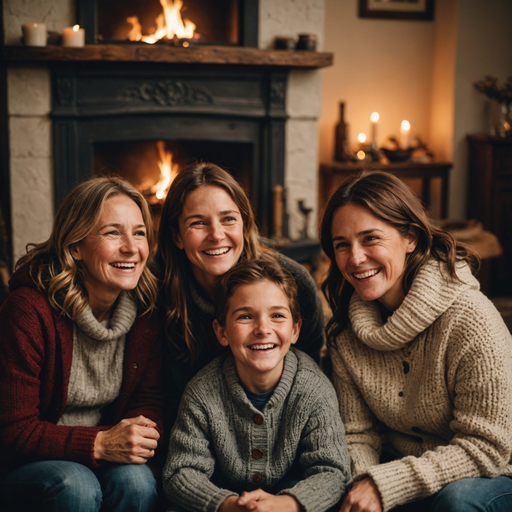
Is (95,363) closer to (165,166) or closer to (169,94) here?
(169,94)

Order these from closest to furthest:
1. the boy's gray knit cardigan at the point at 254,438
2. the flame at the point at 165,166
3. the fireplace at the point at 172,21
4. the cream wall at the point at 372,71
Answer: the boy's gray knit cardigan at the point at 254,438 < the fireplace at the point at 172,21 < the flame at the point at 165,166 < the cream wall at the point at 372,71

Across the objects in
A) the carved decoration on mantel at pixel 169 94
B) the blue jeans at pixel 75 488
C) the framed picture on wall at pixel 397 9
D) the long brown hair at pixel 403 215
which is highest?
the framed picture on wall at pixel 397 9

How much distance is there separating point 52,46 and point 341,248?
6.51 ft

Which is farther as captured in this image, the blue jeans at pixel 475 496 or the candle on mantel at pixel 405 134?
the candle on mantel at pixel 405 134

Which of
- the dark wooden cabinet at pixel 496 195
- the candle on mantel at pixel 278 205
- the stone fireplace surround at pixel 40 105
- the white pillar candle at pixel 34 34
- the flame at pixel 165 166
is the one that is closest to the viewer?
the white pillar candle at pixel 34 34

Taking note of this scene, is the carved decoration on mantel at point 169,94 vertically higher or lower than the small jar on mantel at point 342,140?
higher

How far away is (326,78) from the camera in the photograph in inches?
155

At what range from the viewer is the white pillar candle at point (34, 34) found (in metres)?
2.73

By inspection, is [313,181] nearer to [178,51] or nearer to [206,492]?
[178,51]

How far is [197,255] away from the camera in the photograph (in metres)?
1.59

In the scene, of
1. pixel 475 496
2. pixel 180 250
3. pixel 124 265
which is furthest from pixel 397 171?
pixel 475 496

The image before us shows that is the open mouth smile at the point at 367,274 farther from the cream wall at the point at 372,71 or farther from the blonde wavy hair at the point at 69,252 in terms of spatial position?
the cream wall at the point at 372,71

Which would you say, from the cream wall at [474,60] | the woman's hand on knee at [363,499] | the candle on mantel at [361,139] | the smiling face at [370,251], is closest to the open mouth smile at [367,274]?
the smiling face at [370,251]

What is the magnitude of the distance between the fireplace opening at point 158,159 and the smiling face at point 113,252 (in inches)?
68.4
